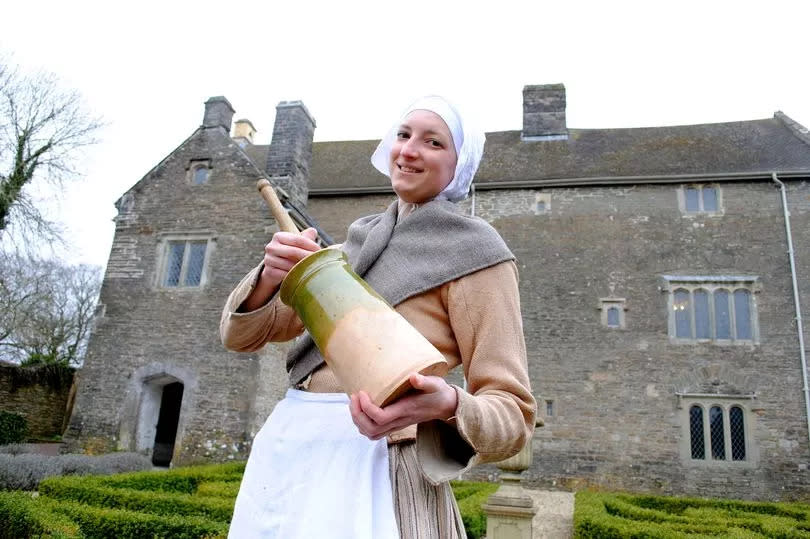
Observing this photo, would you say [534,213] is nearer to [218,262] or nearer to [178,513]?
[218,262]

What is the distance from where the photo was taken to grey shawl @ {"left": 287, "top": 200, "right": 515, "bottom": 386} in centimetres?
161

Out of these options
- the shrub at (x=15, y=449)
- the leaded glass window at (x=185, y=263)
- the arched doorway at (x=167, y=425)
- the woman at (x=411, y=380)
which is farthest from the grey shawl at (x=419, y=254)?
the shrub at (x=15, y=449)

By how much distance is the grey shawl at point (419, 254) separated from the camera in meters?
1.61

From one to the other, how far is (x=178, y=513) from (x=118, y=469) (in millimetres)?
4684

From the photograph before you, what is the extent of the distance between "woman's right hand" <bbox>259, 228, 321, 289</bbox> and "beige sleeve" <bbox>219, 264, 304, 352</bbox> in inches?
5.0

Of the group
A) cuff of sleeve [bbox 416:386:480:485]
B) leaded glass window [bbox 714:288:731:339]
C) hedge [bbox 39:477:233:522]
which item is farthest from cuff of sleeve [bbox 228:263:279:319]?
leaded glass window [bbox 714:288:731:339]

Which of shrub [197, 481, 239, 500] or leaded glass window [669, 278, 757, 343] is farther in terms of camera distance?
leaded glass window [669, 278, 757, 343]

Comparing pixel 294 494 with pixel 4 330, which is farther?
A: pixel 4 330

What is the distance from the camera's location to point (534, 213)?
18375 mm

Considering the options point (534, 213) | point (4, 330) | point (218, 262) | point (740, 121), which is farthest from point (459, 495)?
point (4, 330)

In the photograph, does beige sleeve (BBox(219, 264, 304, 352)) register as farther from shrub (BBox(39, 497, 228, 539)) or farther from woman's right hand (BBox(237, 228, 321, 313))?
shrub (BBox(39, 497, 228, 539))

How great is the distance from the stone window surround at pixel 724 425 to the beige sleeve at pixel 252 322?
1634 cm

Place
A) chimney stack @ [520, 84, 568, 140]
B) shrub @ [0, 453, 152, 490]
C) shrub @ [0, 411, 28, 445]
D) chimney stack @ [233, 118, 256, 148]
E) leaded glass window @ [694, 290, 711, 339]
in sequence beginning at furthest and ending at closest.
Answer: chimney stack @ [233, 118, 256, 148] → chimney stack @ [520, 84, 568, 140] → shrub @ [0, 411, 28, 445] → leaded glass window @ [694, 290, 711, 339] → shrub @ [0, 453, 152, 490]

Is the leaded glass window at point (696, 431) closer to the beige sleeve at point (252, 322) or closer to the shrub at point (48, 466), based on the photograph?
the shrub at point (48, 466)
